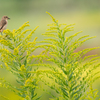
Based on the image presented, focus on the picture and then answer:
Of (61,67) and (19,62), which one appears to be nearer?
(61,67)

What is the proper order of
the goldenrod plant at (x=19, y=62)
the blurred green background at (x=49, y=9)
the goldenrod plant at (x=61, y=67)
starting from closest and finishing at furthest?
the goldenrod plant at (x=61, y=67) → the goldenrod plant at (x=19, y=62) → the blurred green background at (x=49, y=9)

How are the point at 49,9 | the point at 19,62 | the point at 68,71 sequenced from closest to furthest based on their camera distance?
the point at 68,71 → the point at 19,62 → the point at 49,9

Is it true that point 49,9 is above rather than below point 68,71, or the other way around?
above

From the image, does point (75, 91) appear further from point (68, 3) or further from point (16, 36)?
point (68, 3)

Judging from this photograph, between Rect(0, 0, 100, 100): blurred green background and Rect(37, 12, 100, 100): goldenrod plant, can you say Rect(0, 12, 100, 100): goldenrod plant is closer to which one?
Rect(37, 12, 100, 100): goldenrod plant

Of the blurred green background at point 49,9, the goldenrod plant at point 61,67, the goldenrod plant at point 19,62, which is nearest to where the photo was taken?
the goldenrod plant at point 61,67

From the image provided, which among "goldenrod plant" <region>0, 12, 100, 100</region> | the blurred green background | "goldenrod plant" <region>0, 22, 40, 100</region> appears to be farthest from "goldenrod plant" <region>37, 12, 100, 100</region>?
the blurred green background

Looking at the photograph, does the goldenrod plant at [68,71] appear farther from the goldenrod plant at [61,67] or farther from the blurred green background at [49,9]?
the blurred green background at [49,9]

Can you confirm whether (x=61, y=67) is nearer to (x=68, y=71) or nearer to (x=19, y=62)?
(x=68, y=71)

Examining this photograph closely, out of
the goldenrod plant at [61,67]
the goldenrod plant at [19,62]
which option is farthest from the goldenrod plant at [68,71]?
the goldenrod plant at [19,62]

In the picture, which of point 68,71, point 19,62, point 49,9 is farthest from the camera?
point 49,9

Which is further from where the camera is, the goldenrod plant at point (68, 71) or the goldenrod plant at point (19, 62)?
the goldenrod plant at point (19, 62)

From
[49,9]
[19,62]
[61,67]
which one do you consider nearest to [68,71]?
[61,67]

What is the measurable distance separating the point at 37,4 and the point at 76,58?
613ft
